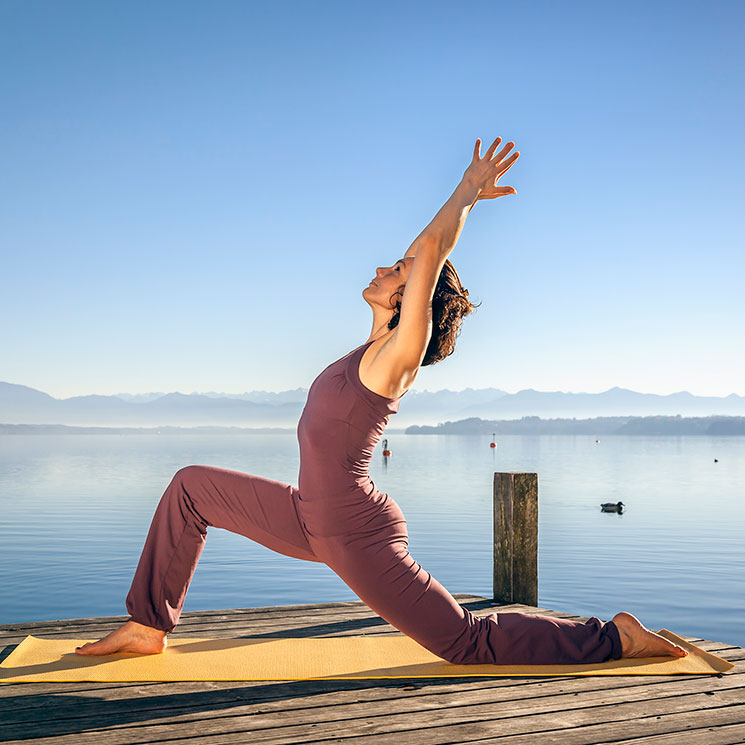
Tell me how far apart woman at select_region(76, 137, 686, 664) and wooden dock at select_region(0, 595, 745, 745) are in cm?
21

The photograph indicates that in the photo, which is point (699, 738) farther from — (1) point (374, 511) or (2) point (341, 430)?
(2) point (341, 430)

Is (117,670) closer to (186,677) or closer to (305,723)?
(186,677)

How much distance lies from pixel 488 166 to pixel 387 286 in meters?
0.59

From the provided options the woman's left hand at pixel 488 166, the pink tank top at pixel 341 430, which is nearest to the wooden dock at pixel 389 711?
the pink tank top at pixel 341 430

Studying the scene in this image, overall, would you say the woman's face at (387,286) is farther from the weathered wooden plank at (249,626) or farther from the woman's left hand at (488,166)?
the weathered wooden plank at (249,626)

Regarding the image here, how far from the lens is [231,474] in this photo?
11.1 ft

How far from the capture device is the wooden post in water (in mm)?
4836

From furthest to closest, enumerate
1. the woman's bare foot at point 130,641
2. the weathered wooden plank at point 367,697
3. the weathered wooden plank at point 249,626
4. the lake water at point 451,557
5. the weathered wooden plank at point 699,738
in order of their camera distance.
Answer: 1. the lake water at point 451,557
2. the weathered wooden plank at point 249,626
3. the woman's bare foot at point 130,641
4. the weathered wooden plank at point 367,697
5. the weathered wooden plank at point 699,738

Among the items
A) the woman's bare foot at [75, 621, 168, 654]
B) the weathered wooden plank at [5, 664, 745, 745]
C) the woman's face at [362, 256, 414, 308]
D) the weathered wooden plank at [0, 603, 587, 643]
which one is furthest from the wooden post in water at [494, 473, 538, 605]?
the woman's bare foot at [75, 621, 168, 654]

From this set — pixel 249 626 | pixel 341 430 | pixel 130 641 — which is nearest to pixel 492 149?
pixel 341 430

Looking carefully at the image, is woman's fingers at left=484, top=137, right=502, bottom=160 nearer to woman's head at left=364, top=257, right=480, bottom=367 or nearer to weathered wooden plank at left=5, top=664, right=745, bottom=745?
woman's head at left=364, top=257, right=480, bottom=367

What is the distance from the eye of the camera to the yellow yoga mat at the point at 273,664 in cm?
313

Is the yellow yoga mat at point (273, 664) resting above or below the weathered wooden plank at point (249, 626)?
above

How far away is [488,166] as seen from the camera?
2.95 m
